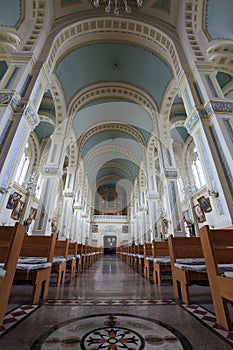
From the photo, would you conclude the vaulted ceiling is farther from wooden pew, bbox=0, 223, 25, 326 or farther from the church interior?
wooden pew, bbox=0, 223, 25, 326

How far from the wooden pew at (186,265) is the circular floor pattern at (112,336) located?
825mm

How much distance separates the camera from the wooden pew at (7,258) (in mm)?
1463

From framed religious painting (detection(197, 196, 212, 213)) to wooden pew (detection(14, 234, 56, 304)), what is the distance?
8.70 meters

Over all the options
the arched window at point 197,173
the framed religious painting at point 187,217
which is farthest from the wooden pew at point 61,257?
the arched window at point 197,173

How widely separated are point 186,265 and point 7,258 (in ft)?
6.78

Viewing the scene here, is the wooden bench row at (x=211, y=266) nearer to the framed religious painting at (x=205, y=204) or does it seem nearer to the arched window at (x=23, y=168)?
the framed religious painting at (x=205, y=204)

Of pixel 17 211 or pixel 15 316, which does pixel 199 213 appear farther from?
pixel 17 211

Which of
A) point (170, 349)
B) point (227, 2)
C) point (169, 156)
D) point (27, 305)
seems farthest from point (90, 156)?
point (170, 349)

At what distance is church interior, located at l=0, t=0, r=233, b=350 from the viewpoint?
155 centimetres

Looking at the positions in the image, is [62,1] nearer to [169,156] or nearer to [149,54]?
[149,54]

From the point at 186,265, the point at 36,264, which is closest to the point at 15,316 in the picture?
the point at 36,264

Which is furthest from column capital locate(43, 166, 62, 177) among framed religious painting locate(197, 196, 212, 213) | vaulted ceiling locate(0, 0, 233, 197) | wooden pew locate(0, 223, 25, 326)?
framed religious painting locate(197, 196, 212, 213)

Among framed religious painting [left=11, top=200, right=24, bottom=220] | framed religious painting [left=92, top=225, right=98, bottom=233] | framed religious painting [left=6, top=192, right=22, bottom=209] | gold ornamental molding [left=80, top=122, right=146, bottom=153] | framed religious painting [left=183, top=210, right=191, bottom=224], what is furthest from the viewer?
framed religious painting [left=92, top=225, right=98, bottom=233]

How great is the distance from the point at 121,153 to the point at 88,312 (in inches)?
626
